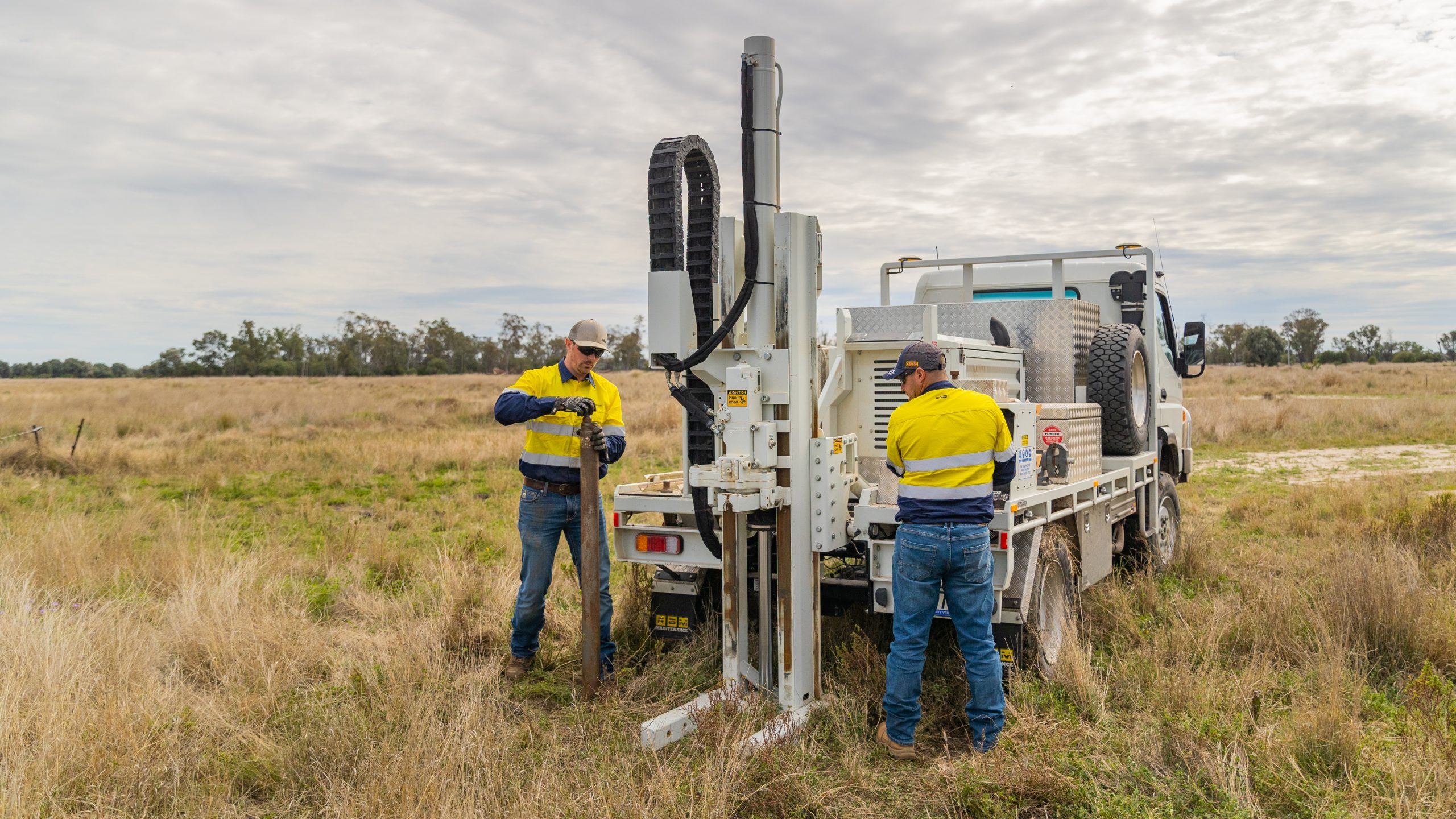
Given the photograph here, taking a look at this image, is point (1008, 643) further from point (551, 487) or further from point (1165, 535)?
point (1165, 535)

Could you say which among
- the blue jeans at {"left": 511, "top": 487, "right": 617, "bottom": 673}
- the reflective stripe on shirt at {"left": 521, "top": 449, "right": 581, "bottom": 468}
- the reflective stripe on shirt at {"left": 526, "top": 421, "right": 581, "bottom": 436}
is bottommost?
the blue jeans at {"left": 511, "top": 487, "right": 617, "bottom": 673}

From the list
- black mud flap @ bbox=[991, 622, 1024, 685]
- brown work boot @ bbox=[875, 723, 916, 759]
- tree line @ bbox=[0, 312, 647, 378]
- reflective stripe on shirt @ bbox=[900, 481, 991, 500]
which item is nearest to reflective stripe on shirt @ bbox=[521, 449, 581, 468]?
reflective stripe on shirt @ bbox=[900, 481, 991, 500]

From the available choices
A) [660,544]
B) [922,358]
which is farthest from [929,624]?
[660,544]

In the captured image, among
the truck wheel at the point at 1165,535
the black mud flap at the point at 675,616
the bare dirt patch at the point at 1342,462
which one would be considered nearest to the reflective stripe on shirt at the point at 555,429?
the black mud flap at the point at 675,616

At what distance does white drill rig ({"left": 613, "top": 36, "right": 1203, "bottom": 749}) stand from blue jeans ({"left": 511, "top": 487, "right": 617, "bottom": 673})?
301mm

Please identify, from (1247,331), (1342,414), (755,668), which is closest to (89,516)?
(755,668)

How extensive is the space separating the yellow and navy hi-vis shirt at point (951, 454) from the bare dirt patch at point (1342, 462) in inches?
488

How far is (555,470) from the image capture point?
559 cm

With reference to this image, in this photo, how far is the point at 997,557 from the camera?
4.86 meters

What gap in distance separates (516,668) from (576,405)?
1.63m

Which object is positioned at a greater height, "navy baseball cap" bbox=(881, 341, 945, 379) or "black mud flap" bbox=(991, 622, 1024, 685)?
"navy baseball cap" bbox=(881, 341, 945, 379)

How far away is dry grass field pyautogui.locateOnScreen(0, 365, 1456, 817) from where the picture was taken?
3963mm

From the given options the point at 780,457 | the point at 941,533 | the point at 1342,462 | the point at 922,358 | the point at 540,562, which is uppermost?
the point at 922,358

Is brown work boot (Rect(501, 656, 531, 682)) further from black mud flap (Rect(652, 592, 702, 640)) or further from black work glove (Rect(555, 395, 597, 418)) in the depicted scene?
black work glove (Rect(555, 395, 597, 418))
